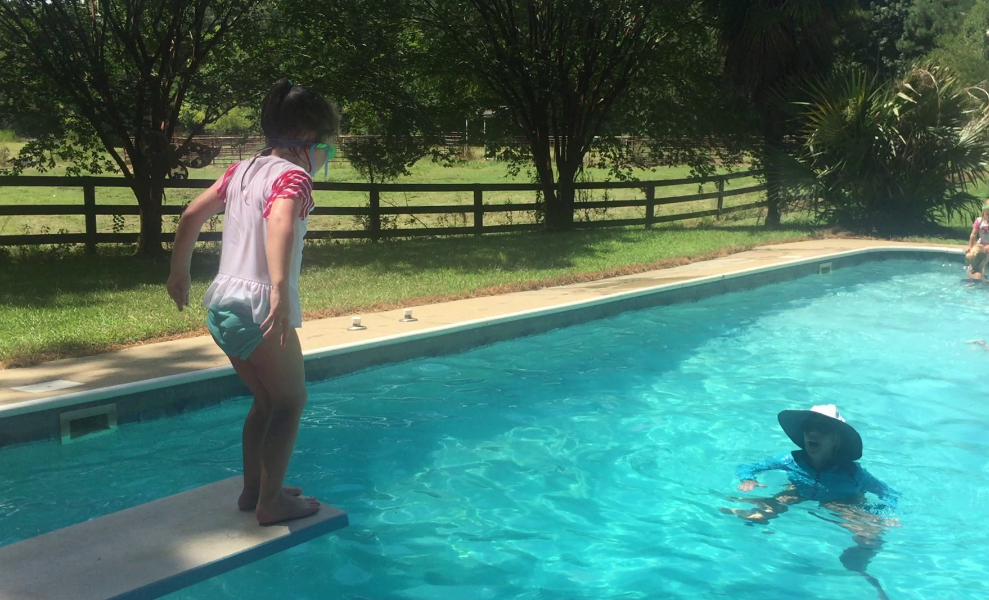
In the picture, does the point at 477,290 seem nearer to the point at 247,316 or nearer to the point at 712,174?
the point at 247,316

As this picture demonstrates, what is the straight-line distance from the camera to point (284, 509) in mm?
3893

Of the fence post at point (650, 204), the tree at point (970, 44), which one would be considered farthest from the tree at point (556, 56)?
the tree at point (970, 44)

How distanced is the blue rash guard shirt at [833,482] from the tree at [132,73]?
10.4 m

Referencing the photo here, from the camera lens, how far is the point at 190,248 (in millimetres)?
3645

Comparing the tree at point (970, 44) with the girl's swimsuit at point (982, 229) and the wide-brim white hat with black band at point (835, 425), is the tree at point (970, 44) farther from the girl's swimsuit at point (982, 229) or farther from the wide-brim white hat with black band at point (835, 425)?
the wide-brim white hat with black band at point (835, 425)

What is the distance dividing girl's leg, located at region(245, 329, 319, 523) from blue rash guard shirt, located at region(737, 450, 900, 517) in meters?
2.79

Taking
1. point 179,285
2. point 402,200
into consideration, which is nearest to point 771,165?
point 402,200

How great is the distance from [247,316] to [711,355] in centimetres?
620

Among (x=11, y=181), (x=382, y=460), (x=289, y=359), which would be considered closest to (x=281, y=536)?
(x=289, y=359)

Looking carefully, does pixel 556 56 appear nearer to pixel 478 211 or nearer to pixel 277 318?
pixel 478 211

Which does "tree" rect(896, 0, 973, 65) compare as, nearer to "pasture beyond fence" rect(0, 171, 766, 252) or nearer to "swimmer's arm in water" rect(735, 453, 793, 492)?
"pasture beyond fence" rect(0, 171, 766, 252)

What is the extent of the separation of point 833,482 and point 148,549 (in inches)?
136

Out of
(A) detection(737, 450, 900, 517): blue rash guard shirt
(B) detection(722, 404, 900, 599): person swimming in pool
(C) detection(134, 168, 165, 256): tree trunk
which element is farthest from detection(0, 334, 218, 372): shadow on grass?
(C) detection(134, 168, 165, 256): tree trunk

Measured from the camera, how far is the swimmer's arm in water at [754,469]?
5.07 meters
